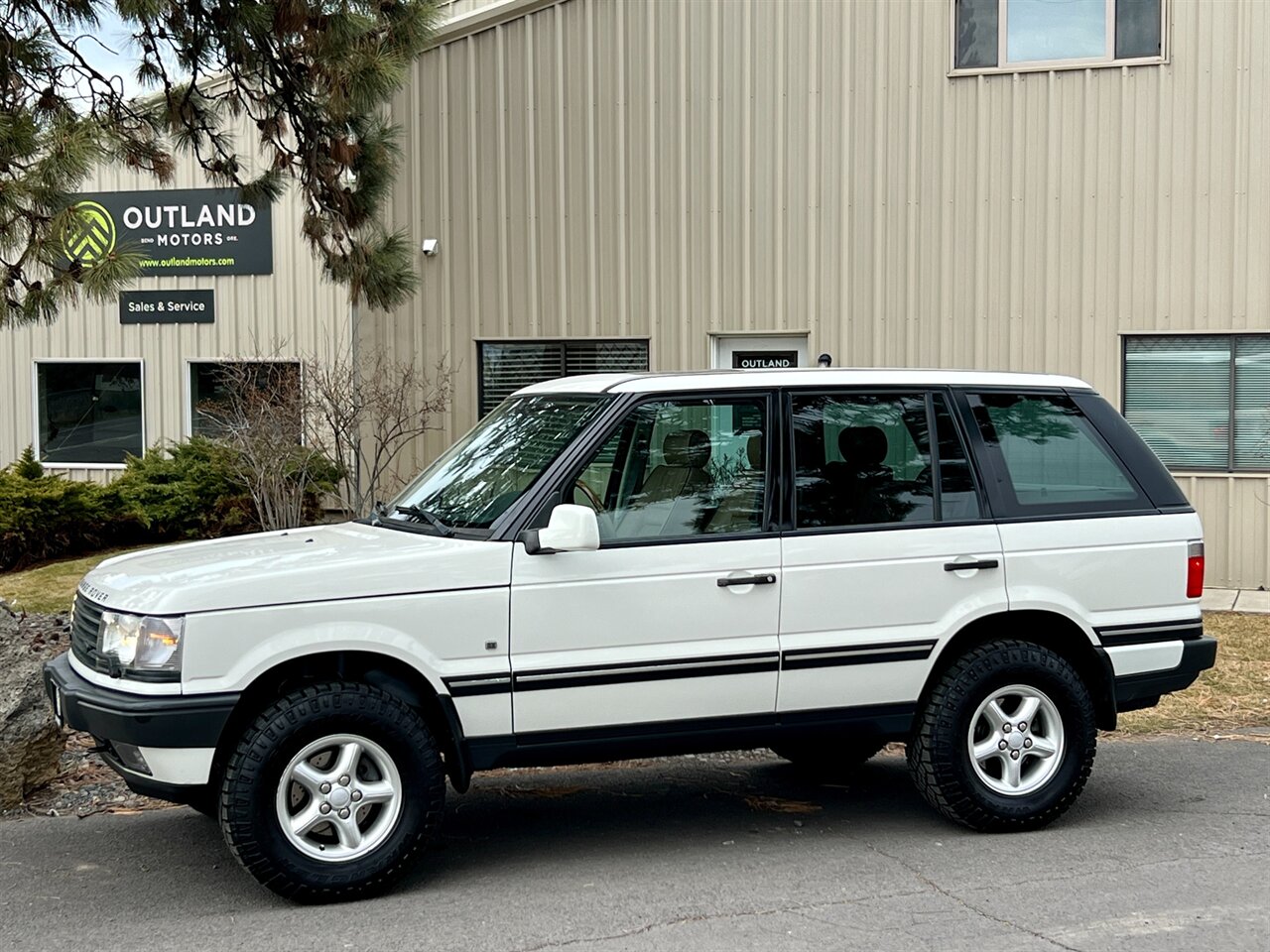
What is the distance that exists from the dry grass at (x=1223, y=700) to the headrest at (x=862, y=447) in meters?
2.94

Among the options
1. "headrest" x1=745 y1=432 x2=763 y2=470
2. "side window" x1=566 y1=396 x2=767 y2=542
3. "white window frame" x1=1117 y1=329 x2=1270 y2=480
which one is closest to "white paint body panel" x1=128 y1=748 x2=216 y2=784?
"side window" x1=566 y1=396 x2=767 y2=542

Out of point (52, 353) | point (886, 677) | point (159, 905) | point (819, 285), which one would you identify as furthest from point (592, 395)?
point (52, 353)

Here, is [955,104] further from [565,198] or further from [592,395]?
[592,395]

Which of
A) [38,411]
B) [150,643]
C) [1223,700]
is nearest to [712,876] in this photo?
[150,643]

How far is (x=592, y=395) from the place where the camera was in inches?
228

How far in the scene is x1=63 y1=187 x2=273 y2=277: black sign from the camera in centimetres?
1611

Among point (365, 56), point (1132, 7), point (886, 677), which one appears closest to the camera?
point (886, 677)

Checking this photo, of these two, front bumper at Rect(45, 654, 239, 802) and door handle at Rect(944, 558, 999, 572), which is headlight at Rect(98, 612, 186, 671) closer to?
front bumper at Rect(45, 654, 239, 802)

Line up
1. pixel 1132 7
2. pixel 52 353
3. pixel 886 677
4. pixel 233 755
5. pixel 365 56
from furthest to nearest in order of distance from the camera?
pixel 52 353 < pixel 1132 7 < pixel 365 56 < pixel 886 677 < pixel 233 755

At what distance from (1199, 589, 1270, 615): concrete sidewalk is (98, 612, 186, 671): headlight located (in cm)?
919

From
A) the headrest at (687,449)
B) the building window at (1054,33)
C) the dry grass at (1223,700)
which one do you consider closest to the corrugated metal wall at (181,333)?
the building window at (1054,33)

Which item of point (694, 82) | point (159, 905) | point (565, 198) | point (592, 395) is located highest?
point (694, 82)

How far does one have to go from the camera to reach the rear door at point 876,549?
5.58 metres

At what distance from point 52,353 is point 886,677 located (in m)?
13.7
